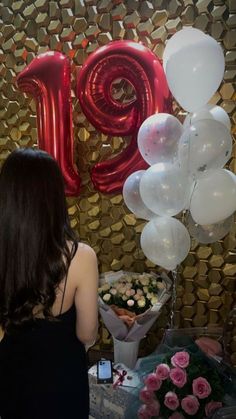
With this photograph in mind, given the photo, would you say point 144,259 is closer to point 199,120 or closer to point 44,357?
point 199,120

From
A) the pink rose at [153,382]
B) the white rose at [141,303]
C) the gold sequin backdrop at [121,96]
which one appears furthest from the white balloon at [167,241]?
the gold sequin backdrop at [121,96]

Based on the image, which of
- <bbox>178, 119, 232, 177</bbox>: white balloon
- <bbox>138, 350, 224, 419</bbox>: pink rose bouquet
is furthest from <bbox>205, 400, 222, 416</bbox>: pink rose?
<bbox>178, 119, 232, 177</bbox>: white balloon

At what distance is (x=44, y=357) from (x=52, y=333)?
0.09 metres

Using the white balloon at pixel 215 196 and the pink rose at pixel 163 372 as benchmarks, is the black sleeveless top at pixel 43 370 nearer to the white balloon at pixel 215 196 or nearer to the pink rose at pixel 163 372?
the pink rose at pixel 163 372

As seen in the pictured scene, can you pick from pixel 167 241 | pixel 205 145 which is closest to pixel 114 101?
pixel 205 145

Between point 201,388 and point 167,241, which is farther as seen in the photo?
point 167,241

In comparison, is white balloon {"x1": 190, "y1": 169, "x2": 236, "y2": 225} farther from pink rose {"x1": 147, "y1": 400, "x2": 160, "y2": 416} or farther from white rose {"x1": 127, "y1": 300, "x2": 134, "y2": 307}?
pink rose {"x1": 147, "y1": 400, "x2": 160, "y2": 416}

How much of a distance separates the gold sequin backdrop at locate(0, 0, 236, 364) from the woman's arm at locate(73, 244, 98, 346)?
141 cm

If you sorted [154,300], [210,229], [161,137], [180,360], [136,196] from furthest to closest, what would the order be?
[154,300], [136,196], [210,229], [161,137], [180,360]

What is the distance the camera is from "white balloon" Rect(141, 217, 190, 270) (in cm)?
193

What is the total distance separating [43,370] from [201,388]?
752 mm

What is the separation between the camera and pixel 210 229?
198cm

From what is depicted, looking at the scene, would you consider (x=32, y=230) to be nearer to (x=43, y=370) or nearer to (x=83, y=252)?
(x=83, y=252)

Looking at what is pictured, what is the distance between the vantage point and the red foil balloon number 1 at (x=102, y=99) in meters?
2.12
